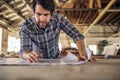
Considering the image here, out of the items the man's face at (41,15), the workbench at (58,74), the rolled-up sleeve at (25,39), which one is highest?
the man's face at (41,15)

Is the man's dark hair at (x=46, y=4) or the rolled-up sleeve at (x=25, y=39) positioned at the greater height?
the man's dark hair at (x=46, y=4)

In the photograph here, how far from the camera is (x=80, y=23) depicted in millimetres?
9211

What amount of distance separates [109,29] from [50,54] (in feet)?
38.9

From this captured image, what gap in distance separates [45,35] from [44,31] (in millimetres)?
39

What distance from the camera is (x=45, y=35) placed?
6.60 feet

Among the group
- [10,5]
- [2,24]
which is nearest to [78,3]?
[10,5]

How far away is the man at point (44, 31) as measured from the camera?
1878 millimetres

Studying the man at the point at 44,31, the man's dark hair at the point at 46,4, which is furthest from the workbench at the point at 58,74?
the man's dark hair at the point at 46,4

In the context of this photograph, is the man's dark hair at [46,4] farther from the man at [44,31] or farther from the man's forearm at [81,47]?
the man's forearm at [81,47]

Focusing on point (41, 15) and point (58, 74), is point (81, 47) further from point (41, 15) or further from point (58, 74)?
point (58, 74)

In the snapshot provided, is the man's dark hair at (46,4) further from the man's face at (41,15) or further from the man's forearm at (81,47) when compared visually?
the man's forearm at (81,47)

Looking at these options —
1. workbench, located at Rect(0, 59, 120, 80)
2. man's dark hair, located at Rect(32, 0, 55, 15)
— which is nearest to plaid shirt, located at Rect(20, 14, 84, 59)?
man's dark hair, located at Rect(32, 0, 55, 15)

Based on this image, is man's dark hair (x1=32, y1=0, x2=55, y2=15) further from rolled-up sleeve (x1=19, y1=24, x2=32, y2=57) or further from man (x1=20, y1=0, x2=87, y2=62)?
rolled-up sleeve (x1=19, y1=24, x2=32, y2=57)

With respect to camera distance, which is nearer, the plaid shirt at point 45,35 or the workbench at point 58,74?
the workbench at point 58,74
